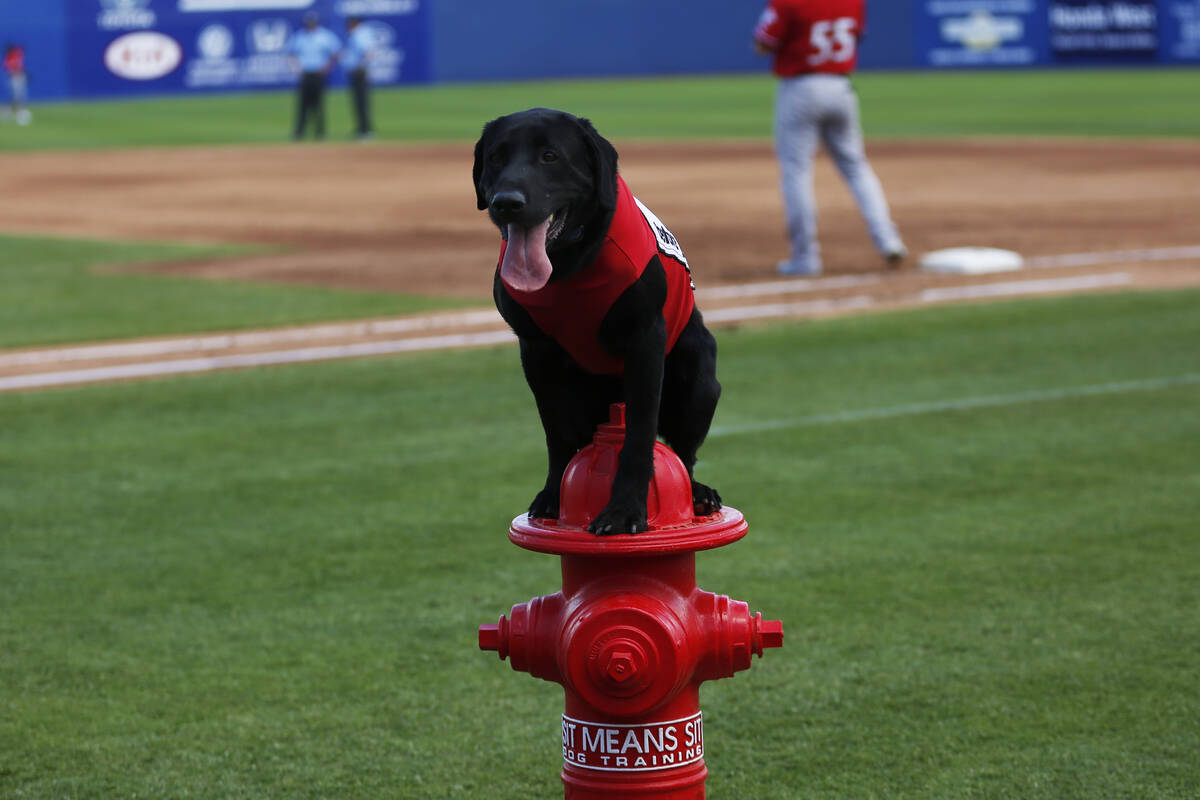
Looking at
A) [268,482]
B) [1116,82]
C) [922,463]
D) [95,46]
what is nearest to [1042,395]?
[922,463]

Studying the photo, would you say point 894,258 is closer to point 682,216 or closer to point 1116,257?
point 1116,257

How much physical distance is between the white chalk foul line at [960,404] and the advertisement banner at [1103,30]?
4036 cm

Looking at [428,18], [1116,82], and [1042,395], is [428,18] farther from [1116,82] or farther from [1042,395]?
[1042,395]

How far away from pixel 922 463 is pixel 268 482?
2.53m

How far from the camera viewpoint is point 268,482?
627 centimetres

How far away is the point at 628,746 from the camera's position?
8.73ft

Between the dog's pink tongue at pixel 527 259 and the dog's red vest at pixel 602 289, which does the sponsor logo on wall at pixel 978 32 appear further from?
the dog's pink tongue at pixel 527 259

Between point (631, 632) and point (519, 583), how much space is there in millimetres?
2332

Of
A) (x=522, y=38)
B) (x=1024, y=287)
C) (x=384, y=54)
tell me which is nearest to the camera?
(x=1024, y=287)

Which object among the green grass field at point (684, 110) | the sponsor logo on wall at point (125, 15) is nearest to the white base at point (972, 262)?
the green grass field at point (684, 110)

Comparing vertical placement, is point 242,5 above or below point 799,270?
above

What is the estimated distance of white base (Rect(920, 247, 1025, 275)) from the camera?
11.7 metres

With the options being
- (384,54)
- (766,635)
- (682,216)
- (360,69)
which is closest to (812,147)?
(682,216)

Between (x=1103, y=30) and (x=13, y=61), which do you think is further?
(x=1103, y=30)
